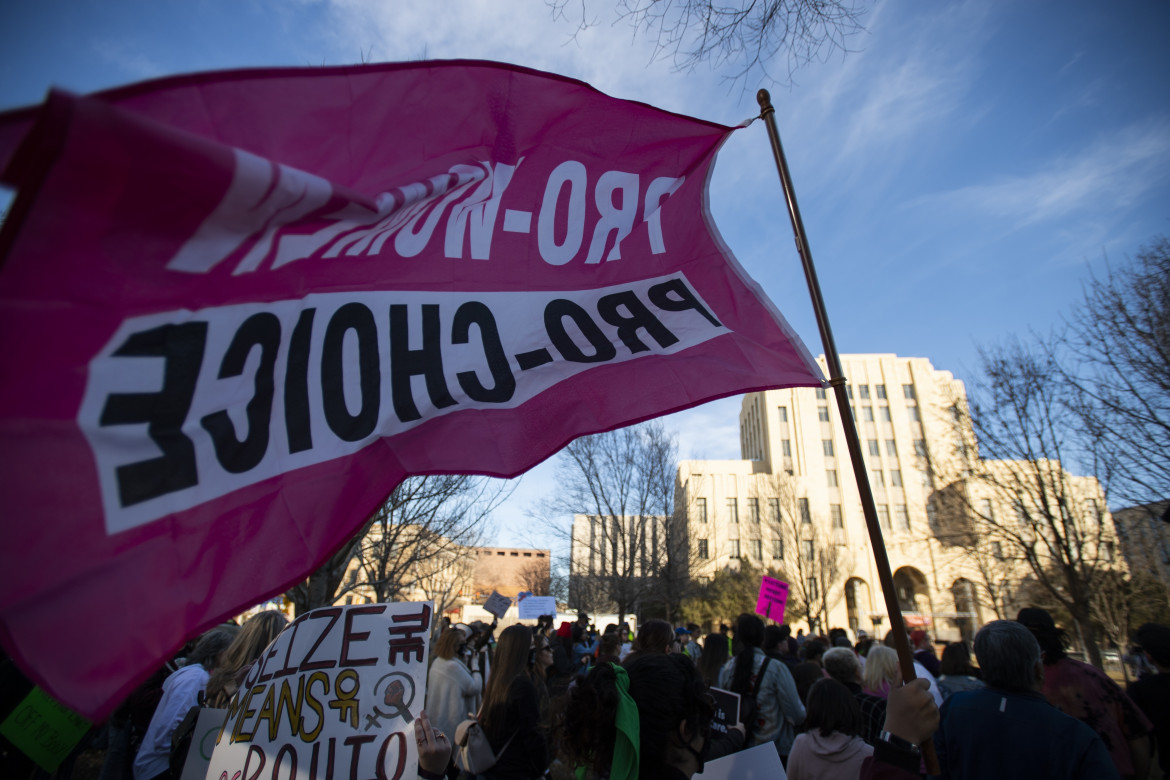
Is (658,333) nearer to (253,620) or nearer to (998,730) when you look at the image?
(998,730)

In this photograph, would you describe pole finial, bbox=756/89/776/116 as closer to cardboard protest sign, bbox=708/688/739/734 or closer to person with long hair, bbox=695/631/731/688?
cardboard protest sign, bbox=708/688/739/734

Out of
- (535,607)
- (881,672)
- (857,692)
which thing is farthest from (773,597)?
(857,692)

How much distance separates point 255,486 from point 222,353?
0.44 metres

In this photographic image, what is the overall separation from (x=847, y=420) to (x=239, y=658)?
363cm

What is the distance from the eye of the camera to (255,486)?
6.70 ft

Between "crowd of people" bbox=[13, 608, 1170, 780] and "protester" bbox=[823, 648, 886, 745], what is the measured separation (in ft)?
0.05

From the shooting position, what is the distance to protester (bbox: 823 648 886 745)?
4594 mm

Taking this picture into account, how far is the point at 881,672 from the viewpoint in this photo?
5262 millimetres

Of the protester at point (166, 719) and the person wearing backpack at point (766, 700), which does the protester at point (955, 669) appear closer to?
the person wearing backpack at point (766, 700)

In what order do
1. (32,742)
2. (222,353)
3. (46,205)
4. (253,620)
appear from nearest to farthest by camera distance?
(46,205) → (222,353) → (32,742) → (253,620)

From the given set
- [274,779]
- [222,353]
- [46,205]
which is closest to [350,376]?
[222,353]

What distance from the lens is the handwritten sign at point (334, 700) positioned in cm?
275

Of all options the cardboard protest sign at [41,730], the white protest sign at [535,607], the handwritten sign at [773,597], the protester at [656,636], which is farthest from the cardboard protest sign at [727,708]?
the white protest sign at [535,607]

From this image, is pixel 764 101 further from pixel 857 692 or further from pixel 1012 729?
pixel 857 692
